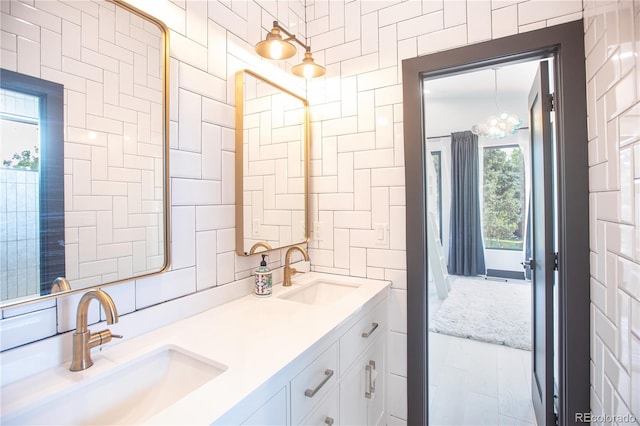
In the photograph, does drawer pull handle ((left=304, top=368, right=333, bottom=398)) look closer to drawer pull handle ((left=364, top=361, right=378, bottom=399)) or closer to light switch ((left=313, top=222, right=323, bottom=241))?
drawer pull handle ((left=364, top=361, right=378, bottom=399))

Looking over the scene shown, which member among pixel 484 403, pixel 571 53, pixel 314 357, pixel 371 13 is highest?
pixel 371 13

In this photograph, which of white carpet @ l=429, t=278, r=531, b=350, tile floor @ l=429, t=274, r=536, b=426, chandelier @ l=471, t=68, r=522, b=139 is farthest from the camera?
chandelier @ l=471, t=68, r=522, b=139

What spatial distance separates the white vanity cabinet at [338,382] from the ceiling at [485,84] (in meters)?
2.85

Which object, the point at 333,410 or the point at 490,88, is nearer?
the point at 333,410

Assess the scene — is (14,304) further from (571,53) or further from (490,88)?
(490,88)

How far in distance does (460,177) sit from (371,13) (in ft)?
13.4

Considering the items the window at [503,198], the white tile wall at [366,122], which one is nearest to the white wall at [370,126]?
the white tile wall at [366,122]

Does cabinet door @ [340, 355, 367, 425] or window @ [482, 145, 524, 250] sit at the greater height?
window @ [482, 145, 524, 250]

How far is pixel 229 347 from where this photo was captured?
947mm

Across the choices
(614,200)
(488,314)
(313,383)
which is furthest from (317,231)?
(488,314)

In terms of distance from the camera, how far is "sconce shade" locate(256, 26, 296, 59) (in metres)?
1.34

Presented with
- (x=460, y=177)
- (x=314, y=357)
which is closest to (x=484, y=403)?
(x=314, y=357)

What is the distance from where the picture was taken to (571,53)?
1.30m

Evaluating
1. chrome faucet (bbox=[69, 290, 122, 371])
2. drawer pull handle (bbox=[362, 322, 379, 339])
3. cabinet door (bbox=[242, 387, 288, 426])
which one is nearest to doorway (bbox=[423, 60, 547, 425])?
drawer pull handle (bbox=[362, 322, 379, 339])
